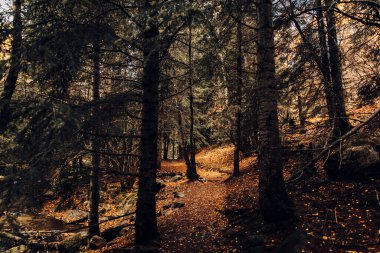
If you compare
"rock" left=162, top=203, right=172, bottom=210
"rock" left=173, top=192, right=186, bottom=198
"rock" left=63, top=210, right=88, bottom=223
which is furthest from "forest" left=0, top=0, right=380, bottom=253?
"rock" left=63, top=210, right=88, bottom=223

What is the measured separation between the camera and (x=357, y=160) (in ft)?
25.0

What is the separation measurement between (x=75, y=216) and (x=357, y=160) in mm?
14474

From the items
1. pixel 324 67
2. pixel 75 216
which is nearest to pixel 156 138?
pixel 324 67

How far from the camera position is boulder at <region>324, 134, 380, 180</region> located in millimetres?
7266

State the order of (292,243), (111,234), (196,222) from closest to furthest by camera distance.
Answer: (292,243) → (196,222) → (111,234)

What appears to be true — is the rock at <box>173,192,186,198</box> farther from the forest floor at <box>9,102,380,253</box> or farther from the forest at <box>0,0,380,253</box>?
the forest at <box>0,0,380,253</box>

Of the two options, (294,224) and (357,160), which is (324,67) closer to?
(357,160)

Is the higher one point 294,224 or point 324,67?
point 324,67

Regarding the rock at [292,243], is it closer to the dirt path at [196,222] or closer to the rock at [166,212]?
the dirt path at [196,222]

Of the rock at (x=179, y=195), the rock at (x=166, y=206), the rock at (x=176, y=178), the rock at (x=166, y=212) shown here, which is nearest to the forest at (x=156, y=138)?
the rock at (x=166, y=212)

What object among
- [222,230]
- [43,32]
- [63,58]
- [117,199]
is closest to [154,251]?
[222,230]

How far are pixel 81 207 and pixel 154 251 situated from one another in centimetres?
1185

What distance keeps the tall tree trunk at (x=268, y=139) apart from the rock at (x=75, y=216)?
12.1 meters

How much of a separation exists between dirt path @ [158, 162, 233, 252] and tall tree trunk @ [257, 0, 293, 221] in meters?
1.51
